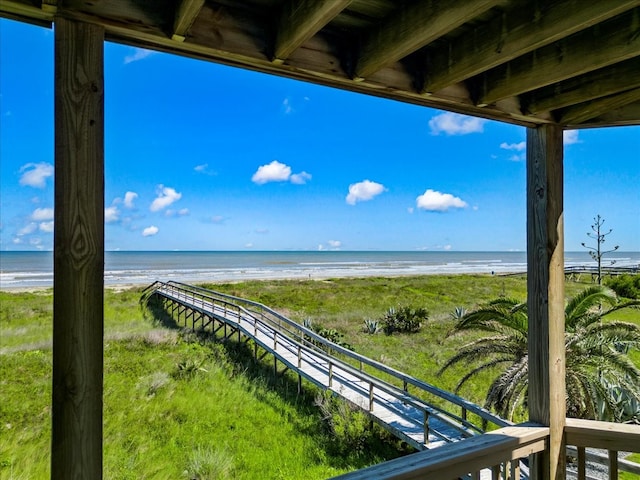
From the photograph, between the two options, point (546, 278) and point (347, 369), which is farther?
point (347, 369)

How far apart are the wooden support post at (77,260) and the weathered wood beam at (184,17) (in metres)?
0.17

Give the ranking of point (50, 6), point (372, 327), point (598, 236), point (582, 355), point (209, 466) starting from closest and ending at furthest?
1. point (50, 6)
2. point (582, 355)
3. point (209, 466)
4. point (598, 236)
5. point (372, 327)

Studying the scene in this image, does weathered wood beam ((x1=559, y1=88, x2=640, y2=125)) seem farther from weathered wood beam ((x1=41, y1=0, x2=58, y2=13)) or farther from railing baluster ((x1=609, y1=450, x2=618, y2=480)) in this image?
weathered wood beam ((x1=41, y1=0, x2=58, y2=13))

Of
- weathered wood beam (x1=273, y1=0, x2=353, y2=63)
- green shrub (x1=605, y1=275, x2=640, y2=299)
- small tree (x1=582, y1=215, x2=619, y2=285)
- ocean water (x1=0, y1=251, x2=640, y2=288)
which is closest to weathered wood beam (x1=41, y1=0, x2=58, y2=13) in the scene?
weathered wood beam (x1=273, y1=0, x2=353, y2=63)

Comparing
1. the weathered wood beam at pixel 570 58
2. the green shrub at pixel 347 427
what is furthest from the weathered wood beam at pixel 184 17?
the green shrub at pixel 347 427

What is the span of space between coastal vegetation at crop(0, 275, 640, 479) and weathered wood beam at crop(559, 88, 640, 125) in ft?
14.0

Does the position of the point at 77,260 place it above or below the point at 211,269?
above

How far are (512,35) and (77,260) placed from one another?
3.72 ft

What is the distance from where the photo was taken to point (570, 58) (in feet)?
3.39

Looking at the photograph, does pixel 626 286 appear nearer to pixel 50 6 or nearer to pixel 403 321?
pixel 403 321

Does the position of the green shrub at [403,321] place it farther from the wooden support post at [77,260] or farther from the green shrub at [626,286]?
the wooden support post at [77,260]

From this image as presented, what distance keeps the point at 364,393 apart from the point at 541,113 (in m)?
4.20

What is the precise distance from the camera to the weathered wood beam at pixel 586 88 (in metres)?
1.16

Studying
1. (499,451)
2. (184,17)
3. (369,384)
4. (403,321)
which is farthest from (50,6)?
(403,321)
